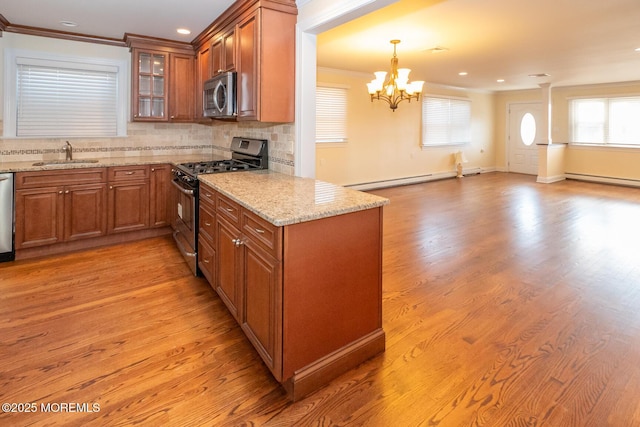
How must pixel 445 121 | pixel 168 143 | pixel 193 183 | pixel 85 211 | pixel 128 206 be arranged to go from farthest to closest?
pixel 445 121 → pixel 168 143 → pixel 128 206 → pixel 85 211 → pixel 193 183

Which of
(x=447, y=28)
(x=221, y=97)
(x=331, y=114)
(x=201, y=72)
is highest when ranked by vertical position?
(x=447, y=28)

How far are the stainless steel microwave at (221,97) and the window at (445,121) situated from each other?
647 centimetres

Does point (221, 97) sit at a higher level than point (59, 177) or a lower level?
higher

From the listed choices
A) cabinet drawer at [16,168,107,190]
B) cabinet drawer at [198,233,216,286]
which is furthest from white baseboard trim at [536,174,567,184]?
cabinet drawer at [16,168,107,190]

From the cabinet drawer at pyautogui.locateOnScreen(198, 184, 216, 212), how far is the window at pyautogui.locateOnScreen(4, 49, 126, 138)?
2.29m

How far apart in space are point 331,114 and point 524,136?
655 cm

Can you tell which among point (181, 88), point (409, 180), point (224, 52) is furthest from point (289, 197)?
point (409, 180)

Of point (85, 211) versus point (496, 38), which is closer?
point (85, 211)

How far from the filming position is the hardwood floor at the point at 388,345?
174 cm

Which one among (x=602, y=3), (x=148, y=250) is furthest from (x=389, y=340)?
(x=602, y=3)

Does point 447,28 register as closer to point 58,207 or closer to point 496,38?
point 496,38

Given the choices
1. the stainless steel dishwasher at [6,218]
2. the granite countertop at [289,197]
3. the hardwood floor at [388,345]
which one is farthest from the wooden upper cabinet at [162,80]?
the granite countertop at [289,197]

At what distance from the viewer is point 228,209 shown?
2412 millimetres

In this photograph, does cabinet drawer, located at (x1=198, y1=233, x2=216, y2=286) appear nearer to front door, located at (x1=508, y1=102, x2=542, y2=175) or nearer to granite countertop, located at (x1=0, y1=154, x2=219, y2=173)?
granite countertop, located at (x1=0, y1=154, x2=219, y2=173)
